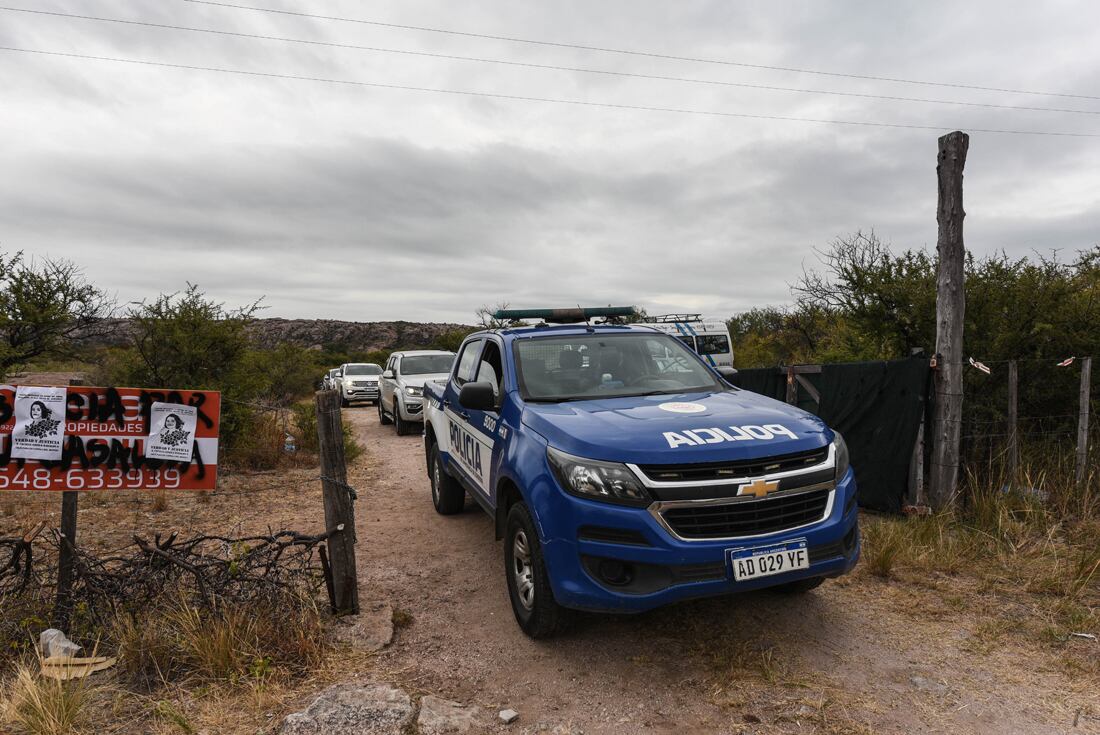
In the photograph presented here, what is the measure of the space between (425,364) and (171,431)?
393 inches

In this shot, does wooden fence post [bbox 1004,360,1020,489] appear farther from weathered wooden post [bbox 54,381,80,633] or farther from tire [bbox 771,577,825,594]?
weathered wooden post [bbox 54,381,80,633]

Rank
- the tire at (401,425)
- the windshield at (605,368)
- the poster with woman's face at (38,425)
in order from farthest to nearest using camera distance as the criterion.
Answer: the tire at (401,425), the windshield at (605,368), the poster with woman's face at (38,425)

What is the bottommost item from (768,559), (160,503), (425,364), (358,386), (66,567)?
(160,503)

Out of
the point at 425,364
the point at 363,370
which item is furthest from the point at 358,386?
the point at 425,364

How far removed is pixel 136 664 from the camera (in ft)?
10.8

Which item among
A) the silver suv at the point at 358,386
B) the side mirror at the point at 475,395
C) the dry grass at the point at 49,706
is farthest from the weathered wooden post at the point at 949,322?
the silver suv at the point at 358,386

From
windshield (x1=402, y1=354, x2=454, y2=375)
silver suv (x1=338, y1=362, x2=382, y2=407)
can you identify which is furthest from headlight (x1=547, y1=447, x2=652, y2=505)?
silver suv (x1=338, y1=362, x2=382, y2=407)

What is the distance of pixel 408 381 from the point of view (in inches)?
511

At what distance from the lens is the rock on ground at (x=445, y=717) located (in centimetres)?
282

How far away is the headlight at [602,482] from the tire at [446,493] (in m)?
3.26

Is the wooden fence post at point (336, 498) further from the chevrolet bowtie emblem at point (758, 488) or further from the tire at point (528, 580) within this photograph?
the chevrolet bowtie emblem at point (758, 488)

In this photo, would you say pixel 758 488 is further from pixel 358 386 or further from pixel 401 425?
pixel 358 386

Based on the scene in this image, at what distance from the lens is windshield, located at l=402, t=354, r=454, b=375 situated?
1355cm

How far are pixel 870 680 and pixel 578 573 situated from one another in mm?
1511
